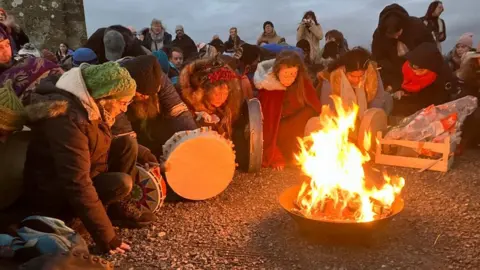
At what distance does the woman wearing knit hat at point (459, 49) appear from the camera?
8047 mm

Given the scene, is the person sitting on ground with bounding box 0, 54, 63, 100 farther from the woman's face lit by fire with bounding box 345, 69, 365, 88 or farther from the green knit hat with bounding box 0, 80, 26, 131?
Answer: the woman's face lit by fire with bounding box 345, 69, 365, 88

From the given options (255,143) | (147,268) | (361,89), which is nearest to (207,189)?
(255,143)

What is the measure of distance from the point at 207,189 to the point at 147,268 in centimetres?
120

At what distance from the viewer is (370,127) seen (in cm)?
491

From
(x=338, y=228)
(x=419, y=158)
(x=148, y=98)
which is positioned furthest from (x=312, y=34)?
(x=338, y=228)

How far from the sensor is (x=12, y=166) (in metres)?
3.23

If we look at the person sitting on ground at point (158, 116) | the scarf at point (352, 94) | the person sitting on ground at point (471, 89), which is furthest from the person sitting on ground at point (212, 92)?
the person sitting on ground at point (471, 89)

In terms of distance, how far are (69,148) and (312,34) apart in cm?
693

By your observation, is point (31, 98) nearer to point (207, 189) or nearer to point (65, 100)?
point (65, 100)

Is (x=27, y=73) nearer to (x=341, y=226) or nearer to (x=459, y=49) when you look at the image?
(x=341, y=226)

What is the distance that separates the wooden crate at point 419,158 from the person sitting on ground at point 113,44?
3416mm

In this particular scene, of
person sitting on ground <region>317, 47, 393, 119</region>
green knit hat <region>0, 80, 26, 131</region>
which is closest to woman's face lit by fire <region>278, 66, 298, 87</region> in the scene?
person sitting on ground <region>317, 47, 393, 119</region>

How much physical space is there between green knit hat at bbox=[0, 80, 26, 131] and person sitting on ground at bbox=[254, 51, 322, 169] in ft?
8.63

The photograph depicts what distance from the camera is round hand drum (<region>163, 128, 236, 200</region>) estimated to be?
12.6 ft
